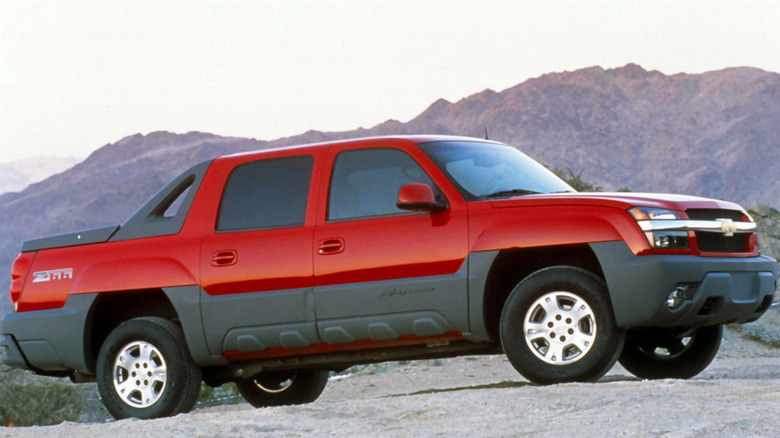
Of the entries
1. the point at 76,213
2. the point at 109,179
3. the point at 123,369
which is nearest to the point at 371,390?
the point at 123,369

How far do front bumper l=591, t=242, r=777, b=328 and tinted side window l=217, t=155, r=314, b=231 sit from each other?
7.08 ft

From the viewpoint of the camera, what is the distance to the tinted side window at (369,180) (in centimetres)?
825

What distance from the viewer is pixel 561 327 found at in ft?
25.5

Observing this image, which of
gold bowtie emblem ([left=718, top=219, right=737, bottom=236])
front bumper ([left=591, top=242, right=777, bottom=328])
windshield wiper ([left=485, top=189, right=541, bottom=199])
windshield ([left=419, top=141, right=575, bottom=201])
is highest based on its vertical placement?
windshield ([left=419, top=141, right=575, bottom=201])

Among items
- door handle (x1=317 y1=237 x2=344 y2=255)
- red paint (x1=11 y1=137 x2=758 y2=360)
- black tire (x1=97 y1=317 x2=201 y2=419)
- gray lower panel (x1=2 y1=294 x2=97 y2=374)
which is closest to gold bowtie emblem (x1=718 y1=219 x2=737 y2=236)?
red paint (x1=11 y1=137 x2=758 y2=360)

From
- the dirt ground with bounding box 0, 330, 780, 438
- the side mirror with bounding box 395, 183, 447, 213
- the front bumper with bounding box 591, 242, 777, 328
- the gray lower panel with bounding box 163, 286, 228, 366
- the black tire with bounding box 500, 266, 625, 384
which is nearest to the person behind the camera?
the dirt ground with bounding box 0, 330, 780, 438

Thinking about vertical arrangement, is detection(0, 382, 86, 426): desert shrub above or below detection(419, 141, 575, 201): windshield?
below

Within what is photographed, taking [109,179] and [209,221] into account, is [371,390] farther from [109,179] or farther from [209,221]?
[109,179]

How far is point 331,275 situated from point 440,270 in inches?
31.2

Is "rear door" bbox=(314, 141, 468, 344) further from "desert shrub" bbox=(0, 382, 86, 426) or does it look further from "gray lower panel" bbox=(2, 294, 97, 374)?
"desert shrub" bbox=(0, 382, 86, 426)

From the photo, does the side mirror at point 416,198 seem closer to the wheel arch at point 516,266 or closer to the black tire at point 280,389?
the wheel arch at point 516,266

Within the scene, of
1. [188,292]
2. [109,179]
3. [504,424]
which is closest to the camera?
[504,424]

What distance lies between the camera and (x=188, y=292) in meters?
8.79

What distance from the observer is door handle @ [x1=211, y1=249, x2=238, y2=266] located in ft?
28.3
